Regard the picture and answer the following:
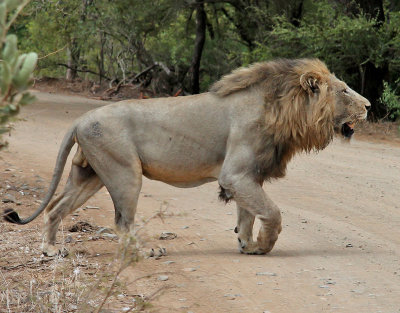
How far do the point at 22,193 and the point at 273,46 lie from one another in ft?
30.1

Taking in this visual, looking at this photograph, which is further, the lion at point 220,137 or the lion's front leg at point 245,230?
the lion's front leg at point 245,230

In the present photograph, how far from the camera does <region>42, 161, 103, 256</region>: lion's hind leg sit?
20.8ft

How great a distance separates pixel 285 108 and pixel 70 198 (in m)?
1.97

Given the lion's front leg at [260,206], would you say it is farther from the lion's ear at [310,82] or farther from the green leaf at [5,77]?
the green leaf at [5,77]

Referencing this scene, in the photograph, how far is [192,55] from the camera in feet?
67.1

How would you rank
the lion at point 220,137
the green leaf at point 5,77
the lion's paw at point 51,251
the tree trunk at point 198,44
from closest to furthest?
the green leaf at point 5,77 → the lion's paw at point 51,251 → the lion at point 220,137 → the tree trunk at point 198,44

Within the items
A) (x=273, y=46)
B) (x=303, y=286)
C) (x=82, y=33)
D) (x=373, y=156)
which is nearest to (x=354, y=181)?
(x=373, y=156)

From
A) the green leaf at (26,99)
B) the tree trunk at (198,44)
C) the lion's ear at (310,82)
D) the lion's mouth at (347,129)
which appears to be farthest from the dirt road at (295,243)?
the tree trunk at (198,44)

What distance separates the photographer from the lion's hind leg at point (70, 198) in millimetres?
6332

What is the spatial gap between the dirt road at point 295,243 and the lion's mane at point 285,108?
33.6 inches

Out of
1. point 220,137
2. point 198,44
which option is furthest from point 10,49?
point 198,44

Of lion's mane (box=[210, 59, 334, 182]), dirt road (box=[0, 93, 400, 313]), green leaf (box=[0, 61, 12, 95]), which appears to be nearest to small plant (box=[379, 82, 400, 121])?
dirt road (box=[0, 93, 400, 313])

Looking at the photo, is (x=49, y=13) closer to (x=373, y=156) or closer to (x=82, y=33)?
(x=82, y=33)

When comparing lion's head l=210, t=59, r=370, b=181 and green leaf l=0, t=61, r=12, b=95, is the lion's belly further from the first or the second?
green leaf l=0, t=61, r=12, b=95
